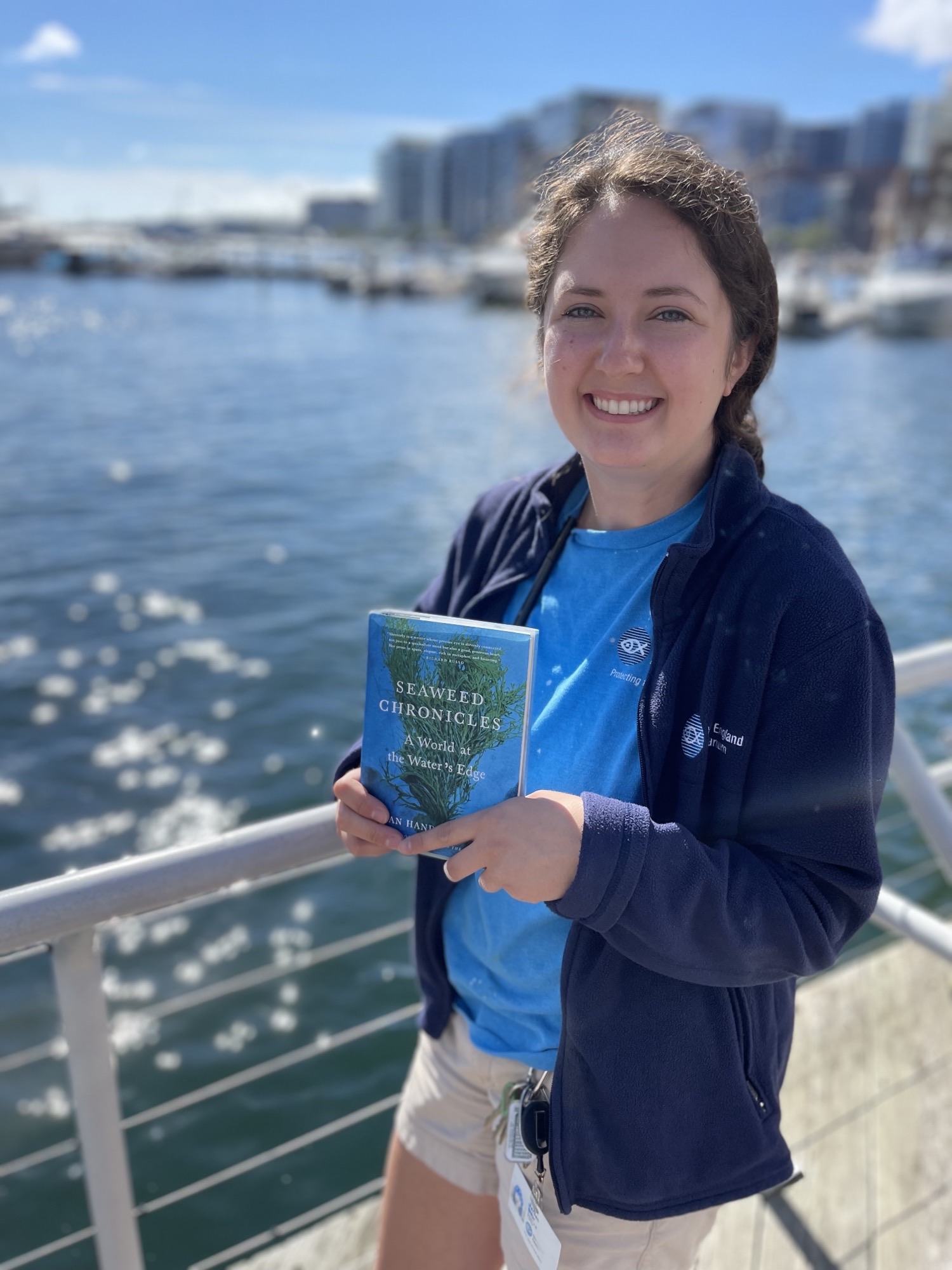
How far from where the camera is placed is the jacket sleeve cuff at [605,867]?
939mm

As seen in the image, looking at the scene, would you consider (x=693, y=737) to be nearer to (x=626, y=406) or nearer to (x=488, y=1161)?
(x=626, y=406)

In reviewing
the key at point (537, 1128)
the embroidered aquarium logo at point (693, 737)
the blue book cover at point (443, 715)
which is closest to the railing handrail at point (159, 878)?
the blue book cover at point (443, 715)

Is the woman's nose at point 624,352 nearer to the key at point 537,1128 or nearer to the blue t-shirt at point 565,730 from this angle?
the blue t-shirt at point 565,730

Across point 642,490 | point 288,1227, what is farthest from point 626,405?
point 288,1227

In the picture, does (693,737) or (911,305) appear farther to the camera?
(911,305)

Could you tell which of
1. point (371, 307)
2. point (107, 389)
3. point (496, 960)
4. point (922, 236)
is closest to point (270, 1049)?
point (496, 960)

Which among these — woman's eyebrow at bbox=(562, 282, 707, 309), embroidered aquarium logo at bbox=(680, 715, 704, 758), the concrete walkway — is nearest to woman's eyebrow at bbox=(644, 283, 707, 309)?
woman's eyebrow at bbox=(562, 282, 707, 309)

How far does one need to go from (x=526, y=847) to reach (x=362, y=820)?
8.8 inches

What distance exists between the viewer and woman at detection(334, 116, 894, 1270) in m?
0.98

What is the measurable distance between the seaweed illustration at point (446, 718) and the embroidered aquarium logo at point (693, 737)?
20cm

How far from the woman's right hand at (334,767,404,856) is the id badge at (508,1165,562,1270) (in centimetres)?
45

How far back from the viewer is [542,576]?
51.9 inches

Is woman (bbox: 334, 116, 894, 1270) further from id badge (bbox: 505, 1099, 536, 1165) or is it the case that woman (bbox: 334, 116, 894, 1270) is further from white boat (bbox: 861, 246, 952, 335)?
white boat (bbox: 861, 246, 952, 335)

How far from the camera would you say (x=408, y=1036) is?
448 centimetres
